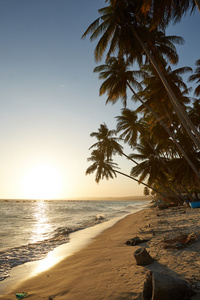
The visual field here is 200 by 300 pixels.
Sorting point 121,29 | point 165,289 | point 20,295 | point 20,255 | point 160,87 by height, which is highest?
point 121,29

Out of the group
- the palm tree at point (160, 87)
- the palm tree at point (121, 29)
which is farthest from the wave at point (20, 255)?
the palm tree at point (160, 87)

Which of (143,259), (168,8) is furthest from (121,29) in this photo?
(143,259)

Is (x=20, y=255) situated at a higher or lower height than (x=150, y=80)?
lower

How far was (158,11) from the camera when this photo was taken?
8742 millimetres

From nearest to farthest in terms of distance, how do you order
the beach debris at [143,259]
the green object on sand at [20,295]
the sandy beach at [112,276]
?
the sandy beach at [112,276] → the green object on sand at [20,295] → the beach debris at [143,259]

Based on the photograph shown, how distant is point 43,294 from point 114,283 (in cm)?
166

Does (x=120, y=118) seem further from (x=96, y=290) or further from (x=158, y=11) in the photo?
(x=96, y=290)

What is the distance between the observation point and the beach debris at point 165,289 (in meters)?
2.63

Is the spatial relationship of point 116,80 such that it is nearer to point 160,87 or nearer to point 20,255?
point 160,87

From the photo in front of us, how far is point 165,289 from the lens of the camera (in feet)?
8.70

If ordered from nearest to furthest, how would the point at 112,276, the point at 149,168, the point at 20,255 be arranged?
the point at 112,276
the point at 20,255
the point at 149,168

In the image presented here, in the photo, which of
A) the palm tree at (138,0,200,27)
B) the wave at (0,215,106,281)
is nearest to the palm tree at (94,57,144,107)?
the palm tree at (138,0,200,27)

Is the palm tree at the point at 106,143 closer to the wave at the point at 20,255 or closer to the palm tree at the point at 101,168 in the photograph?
the palm tree at the point at 101,168

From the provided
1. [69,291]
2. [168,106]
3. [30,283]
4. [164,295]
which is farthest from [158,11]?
[30,283]
